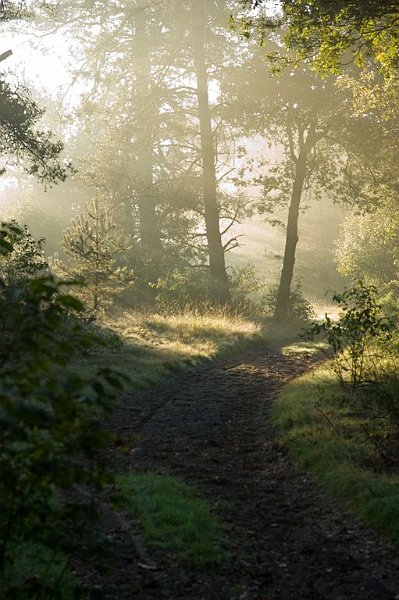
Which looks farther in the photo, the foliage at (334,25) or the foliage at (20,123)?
the foliage at (20,123)

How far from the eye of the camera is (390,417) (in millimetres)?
9469

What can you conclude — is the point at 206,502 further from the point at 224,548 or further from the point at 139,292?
the point at 139,292

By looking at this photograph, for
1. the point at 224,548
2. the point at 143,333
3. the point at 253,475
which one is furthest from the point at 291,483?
the point at 143,333

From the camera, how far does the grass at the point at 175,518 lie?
618cm

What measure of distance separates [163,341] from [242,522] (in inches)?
485

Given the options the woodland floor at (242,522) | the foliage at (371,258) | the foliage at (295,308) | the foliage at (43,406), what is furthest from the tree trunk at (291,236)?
the foliage at (43,406)

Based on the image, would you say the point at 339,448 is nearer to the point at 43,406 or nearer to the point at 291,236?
the point at 43,406

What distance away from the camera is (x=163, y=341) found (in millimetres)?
19250

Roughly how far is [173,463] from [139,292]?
70.0ft

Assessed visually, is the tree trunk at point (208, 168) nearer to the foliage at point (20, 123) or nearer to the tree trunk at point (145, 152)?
the tree trunk at point (145, 152)

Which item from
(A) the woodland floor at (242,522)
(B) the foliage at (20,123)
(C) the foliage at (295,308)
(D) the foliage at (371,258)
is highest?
(B) the foliage at (20,123)

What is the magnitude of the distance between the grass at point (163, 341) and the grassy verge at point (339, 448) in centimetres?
349

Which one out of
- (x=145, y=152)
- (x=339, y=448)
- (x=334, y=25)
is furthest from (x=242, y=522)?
(x=145, y=152)

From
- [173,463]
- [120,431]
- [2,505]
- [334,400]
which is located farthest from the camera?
[334,400]
